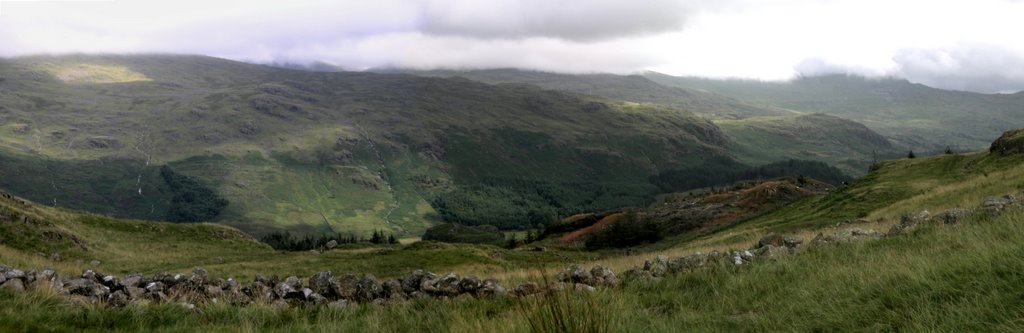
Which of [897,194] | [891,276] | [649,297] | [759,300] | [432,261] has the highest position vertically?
[891,276]

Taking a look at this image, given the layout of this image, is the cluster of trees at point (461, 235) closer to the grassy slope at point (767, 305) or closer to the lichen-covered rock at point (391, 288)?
the lichen-covered rock at point (391, 288)

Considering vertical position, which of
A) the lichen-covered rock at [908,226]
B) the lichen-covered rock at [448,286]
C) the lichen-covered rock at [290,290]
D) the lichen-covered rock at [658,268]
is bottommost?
the lichen-covered rock at [290,290]

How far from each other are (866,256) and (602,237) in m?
62.5

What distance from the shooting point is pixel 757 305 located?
809 centimetres

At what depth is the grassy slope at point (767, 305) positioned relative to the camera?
6.08m

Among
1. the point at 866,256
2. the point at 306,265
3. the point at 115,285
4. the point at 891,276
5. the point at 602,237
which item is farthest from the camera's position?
the point at 602,237

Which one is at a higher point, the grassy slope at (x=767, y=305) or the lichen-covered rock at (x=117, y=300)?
the grassy slope at (x=767, y=305)

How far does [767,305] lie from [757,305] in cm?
14

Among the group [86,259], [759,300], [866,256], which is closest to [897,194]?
[866,256]

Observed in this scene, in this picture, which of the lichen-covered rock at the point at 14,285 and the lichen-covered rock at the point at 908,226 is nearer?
the lichen-covered rock at the point at 14,285

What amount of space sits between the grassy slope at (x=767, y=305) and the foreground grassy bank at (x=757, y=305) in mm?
22

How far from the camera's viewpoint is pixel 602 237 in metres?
71.8

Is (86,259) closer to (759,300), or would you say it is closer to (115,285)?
(115,285)

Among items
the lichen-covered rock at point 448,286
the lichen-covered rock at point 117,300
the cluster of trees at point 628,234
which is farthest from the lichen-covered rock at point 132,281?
the cluster of trees at point 628,234
